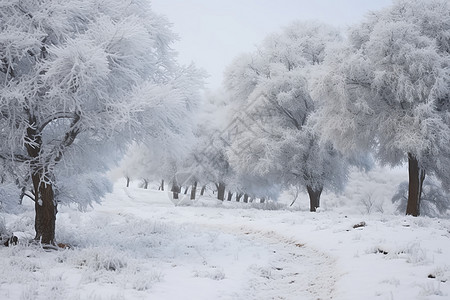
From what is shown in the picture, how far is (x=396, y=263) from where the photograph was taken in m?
7.16

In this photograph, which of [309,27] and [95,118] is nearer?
[95,118]

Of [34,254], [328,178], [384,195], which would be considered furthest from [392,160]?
[384,195]

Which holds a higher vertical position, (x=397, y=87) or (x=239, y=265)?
(x=397, y=87)

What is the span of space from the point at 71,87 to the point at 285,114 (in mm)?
17625

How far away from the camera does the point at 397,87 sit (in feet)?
50.1

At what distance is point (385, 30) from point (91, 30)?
488 inches

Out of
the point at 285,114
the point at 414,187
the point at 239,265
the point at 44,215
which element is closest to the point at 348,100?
the point at 414,187

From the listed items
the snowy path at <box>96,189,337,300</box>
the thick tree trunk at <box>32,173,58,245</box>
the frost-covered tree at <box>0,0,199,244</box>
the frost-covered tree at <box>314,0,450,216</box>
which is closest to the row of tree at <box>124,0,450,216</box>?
the frost-covered tree at <box>314,0,450,216</box>

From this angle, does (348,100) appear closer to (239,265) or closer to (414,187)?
(414,187)

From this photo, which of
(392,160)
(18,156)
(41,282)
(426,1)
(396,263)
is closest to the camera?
(41,282)

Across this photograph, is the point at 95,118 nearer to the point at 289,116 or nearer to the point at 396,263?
the point at 396,263

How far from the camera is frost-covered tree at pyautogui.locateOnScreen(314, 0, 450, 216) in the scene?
14.8 m

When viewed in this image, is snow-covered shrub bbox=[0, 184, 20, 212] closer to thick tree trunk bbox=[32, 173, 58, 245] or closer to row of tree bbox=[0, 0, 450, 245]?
row of tree bbox=[0, 0, 450, 245]

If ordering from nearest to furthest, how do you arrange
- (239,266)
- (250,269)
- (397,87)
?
(250,269), (239,266), (397,87)
